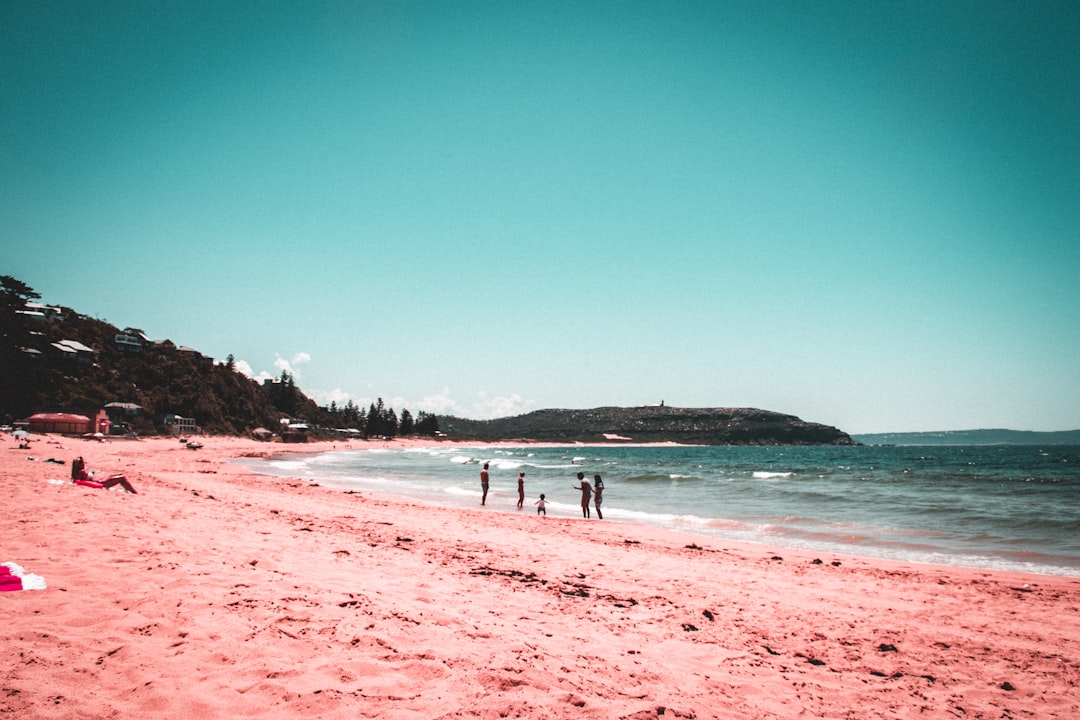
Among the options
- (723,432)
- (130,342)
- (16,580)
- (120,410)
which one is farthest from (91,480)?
(723,432)


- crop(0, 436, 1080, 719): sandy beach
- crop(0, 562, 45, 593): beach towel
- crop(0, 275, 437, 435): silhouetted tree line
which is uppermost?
crop(0, 275, 437, 435): silhouetted tree line

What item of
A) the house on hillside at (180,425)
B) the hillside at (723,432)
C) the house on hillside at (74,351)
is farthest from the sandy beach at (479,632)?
the hillside at (723,432)

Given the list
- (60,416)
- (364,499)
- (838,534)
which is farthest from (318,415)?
(838,534)

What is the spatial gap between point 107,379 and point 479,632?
8579cm

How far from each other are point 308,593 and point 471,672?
2.64 metres

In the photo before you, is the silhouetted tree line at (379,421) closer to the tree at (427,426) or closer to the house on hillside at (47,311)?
the tree at (427,426)

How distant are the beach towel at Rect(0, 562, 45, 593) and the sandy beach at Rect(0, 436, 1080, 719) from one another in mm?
138

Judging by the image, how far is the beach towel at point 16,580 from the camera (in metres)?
5.00

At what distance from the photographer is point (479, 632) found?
514 cm

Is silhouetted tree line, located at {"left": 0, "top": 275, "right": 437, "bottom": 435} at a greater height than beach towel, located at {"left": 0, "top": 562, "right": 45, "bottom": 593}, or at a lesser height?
greater

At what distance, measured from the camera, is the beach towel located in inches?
197

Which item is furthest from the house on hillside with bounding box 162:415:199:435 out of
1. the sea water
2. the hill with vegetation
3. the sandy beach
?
the sandy beach

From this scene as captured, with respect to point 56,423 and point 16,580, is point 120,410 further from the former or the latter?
point 16,580

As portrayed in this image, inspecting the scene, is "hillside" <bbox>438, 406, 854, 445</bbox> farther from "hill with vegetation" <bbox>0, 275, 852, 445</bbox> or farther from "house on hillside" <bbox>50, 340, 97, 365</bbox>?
"house on hillside" <bbox>50, 340, 97, 365</bbox>
